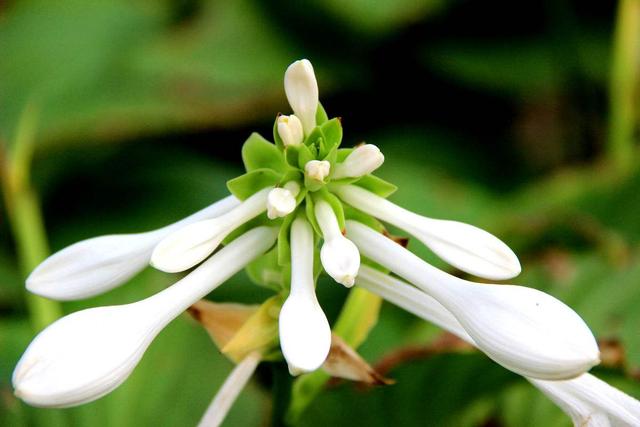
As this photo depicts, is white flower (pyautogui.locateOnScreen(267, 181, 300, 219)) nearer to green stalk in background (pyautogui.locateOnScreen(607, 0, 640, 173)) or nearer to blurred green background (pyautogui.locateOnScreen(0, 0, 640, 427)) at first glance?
blurred green background (pyautogui.locateOnScreen(0, 0, 640, 427))

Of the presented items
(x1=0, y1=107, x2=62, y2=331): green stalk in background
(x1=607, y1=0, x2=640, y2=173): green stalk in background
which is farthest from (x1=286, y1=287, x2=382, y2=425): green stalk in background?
(x1=607, y1=0, x2=640, y2=173): green stalk in background

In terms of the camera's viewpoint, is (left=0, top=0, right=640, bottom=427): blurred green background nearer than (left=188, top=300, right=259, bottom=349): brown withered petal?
No

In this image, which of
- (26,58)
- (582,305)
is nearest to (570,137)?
(582,305)

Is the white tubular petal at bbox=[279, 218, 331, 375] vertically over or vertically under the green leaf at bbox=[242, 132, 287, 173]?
under

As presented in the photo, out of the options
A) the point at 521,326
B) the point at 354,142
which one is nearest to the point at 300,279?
the point at 521,326

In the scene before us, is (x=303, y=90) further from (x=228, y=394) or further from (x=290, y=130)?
(x=228, y=394)

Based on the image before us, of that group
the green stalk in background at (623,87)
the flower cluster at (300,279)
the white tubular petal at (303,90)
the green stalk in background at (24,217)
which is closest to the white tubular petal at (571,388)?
the flower cluster at (300,279)
